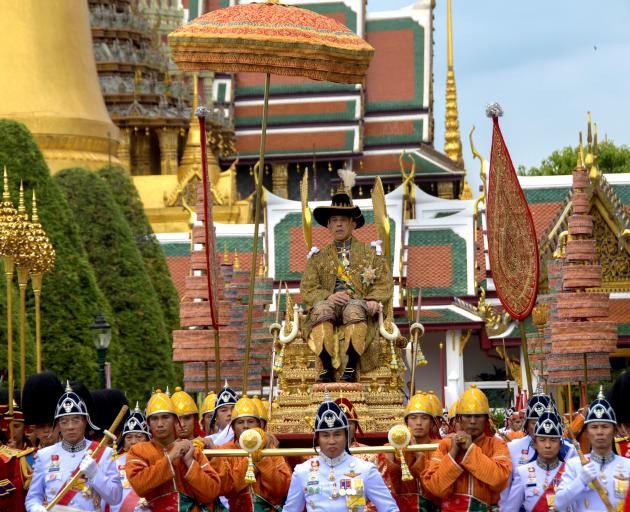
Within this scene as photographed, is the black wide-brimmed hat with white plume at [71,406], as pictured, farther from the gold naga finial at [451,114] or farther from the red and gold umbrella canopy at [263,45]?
the gold naga finial at [451,114]

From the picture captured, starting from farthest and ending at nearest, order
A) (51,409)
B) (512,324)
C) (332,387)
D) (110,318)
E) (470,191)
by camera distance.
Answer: (470,191) < (512,324) < (110,318) < (332,387) < (51,409)

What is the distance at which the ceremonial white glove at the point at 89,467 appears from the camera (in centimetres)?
1428

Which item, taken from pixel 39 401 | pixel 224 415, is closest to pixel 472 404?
pixel 224 415

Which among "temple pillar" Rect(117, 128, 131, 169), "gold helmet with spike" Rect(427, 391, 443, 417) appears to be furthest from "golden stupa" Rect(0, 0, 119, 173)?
"gold helmet with spike" Rect(427, 391, 443, 417)

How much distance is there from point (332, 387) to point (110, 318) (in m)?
11.3

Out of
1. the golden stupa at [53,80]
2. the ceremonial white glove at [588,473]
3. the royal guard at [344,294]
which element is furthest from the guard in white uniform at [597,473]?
the golden stupa at [53,80]

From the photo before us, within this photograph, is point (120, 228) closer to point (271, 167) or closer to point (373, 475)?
point (373, 475)

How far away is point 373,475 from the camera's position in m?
13.6

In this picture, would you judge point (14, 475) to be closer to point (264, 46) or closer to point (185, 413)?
point (185, 413)

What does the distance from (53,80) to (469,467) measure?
28.9 m

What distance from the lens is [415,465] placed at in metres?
15.0

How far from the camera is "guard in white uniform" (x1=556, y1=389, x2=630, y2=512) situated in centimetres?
1373

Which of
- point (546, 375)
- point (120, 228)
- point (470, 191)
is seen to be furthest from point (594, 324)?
point (470, 191)

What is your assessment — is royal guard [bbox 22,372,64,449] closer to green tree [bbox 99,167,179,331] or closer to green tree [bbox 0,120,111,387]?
green tree [bbox 0,120,111,387]
